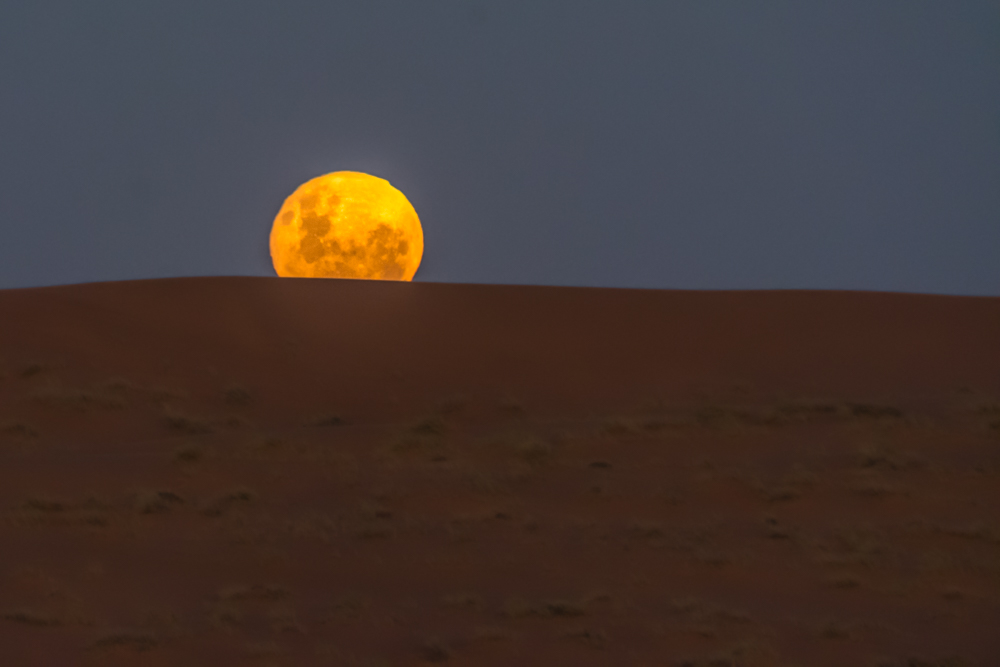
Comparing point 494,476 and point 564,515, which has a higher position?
point 494,476

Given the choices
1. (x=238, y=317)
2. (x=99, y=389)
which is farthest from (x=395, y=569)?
(x=238, y=317)

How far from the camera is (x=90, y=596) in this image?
7.20ft

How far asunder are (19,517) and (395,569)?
1295 millimetres

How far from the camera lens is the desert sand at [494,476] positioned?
6.97 ft


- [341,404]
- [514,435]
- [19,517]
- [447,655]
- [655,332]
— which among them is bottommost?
[447,655]

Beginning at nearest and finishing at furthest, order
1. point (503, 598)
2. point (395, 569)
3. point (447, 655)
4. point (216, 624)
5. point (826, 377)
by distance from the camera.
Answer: point (447, 655) < point (216, 624) < point (503, 598) < point (395, 569) < point (826, 377)

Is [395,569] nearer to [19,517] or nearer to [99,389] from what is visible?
[19,517]

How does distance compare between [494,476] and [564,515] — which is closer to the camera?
[564,515]

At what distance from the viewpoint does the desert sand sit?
2.12 metres

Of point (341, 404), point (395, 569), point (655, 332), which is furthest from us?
point (655, 332)

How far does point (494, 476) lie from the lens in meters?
3.11

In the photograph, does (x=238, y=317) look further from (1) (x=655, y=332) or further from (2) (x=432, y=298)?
(1) (x=655, y=332)

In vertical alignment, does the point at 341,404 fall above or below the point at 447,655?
above

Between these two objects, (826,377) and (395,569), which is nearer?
(395,569)
